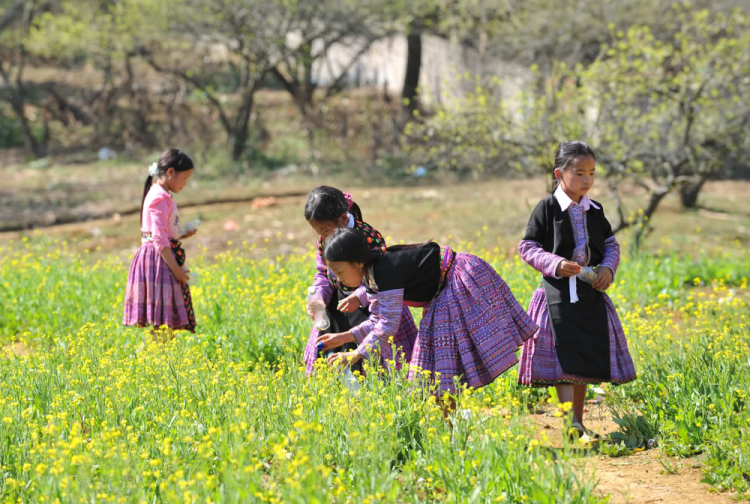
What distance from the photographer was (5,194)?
16.0m

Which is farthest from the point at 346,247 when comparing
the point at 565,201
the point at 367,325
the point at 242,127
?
the point at 242,127

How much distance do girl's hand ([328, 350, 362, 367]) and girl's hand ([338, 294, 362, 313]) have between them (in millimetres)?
Result: 240

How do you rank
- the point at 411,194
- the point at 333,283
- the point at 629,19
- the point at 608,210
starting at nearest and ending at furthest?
the point at 333,283 → the point at 608,210 → the point at 411,194 → the point at 629,19

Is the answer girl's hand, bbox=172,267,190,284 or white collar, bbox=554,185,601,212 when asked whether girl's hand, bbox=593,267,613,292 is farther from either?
girl's hand, bbox=172,267,190,284

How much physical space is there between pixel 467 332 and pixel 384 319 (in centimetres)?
46

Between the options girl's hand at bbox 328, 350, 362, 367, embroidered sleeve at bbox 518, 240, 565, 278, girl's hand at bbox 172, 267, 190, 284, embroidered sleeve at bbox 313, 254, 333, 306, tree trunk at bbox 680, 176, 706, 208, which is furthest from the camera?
tree trunk at bbox 680, 176, 706, 208

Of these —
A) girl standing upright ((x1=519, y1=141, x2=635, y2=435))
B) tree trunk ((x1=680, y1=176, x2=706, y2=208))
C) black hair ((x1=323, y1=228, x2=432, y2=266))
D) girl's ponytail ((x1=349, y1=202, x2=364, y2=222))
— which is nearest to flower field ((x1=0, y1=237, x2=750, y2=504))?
girl standing upright ((x1=519, y1=141, x2=635, y2=435))

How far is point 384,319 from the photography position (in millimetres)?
3955

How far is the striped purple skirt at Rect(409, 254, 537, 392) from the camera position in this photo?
4.02m

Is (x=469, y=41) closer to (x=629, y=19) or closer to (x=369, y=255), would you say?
(x=629, y=19)

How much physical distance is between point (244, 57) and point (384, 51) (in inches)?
321

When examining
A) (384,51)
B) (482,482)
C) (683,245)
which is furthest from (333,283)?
(384,51)

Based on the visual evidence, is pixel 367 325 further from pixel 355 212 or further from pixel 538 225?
pixel 538 225

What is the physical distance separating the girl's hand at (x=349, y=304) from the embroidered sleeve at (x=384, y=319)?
185 mm
